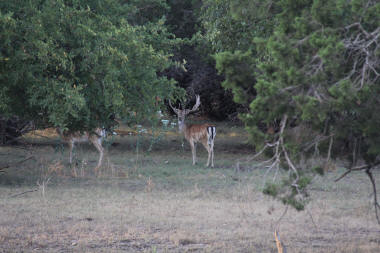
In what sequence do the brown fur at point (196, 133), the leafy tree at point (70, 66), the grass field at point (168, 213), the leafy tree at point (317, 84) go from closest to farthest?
1. the leafy tree at point (317, 84)
2. the grass field at point (168, 213)
3. the leafy tree at point (70, 66)
4. the brown fur at point (196, 133)

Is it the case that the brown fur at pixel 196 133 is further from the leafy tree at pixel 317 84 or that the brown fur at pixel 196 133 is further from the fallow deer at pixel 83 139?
the leafy tree at pixel 317 84

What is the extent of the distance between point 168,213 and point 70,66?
294 cm

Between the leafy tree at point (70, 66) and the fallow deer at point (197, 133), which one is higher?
the leafy tree at point (70, 66)

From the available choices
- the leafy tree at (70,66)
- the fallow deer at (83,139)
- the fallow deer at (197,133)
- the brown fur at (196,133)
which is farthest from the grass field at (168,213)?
the brown fur at (196,133)

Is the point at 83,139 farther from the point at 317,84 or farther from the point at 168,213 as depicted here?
the point at 317,84

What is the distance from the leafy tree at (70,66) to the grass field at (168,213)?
133 centimetres

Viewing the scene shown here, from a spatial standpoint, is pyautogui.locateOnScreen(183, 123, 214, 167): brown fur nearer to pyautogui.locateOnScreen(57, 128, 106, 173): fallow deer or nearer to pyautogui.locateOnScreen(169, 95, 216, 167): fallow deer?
pyautogui.locateOnScreen(169, 95, 216, 167): fallow deer

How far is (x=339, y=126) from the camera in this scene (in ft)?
15.4

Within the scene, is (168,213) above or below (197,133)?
below

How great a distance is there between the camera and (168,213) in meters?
8.96

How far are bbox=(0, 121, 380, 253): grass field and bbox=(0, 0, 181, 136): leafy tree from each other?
52.3 inches

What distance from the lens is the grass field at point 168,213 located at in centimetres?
704

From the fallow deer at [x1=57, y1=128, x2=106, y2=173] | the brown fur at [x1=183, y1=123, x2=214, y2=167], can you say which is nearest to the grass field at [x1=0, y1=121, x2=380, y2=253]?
the fallow deer at [x1=57, y1=128, x2=106, y2=173]

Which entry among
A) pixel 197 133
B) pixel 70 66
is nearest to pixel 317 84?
pixel 70 66
